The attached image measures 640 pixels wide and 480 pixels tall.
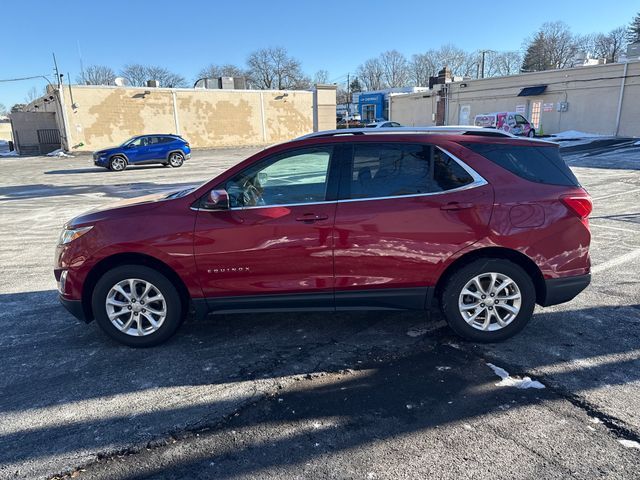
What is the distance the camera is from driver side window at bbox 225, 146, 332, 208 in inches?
152

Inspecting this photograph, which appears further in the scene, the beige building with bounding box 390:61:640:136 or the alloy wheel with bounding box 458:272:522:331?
the beige building with bounding box 390:61:640:136

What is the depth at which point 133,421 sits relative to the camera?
3.03m

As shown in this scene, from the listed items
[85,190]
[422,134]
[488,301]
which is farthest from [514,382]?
[85,190]

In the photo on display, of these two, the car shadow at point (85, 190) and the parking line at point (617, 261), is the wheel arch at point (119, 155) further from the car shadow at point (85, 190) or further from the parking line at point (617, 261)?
the parking line at point (617, 261)

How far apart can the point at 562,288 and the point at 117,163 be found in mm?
22416

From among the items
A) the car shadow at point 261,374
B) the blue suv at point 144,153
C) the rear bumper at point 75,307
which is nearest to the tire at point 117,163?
the blue suv at point 144,153

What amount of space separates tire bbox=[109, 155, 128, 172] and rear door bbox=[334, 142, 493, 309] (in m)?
21.3

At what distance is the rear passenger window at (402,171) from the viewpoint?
3.83m

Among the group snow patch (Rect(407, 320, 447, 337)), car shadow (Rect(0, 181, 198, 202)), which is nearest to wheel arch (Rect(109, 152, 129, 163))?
car shadow (Rect(0, 181, 198, 202))

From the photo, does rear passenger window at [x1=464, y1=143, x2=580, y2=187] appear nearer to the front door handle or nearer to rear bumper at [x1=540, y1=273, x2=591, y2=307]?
rear bumper at [x1=540, y1=273, x2=591, y2=307]

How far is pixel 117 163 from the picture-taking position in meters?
22.5

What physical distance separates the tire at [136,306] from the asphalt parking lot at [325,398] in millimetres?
155

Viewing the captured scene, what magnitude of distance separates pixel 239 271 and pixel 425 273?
1.54 m

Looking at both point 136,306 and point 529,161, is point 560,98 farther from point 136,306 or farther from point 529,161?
point 136,306
